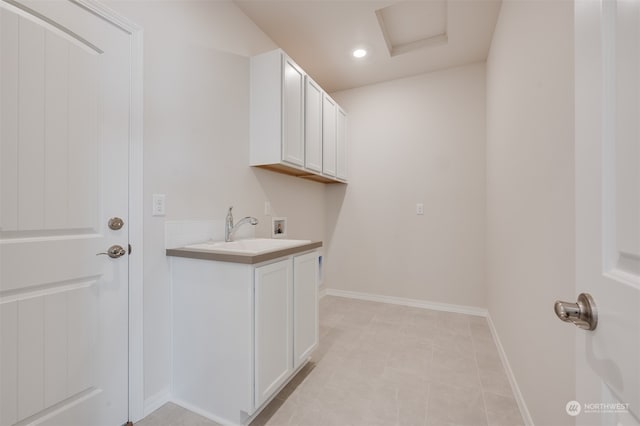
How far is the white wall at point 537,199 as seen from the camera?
1.00 m

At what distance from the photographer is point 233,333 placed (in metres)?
1.35

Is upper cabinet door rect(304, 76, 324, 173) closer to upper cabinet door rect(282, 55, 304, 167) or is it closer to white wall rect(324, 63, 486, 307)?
upper cabinet door rect(282, 55, 304, 167)

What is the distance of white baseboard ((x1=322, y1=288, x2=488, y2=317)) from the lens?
2.96 meters

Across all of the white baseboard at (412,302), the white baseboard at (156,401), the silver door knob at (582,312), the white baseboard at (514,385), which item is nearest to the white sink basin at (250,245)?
the white baseboard at (156,401)

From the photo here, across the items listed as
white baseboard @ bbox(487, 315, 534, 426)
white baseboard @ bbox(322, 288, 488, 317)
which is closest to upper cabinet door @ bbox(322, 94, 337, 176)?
white baseboard @ bbox(322, 288, 488, 317)

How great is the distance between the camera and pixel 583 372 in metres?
0.53

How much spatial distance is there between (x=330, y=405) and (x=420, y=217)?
2269mm

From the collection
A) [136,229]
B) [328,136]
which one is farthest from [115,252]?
[328,136]

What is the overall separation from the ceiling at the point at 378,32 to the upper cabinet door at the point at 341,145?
19.1 inches

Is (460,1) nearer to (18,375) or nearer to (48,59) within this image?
(48,59)

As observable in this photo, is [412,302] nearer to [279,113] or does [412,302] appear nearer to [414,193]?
[414,193]

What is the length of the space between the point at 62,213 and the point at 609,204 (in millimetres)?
1760

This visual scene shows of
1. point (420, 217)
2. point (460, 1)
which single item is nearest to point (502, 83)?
point (460, 1)

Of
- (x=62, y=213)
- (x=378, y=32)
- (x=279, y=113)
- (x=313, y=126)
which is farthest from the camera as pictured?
(x=313, y=126)
